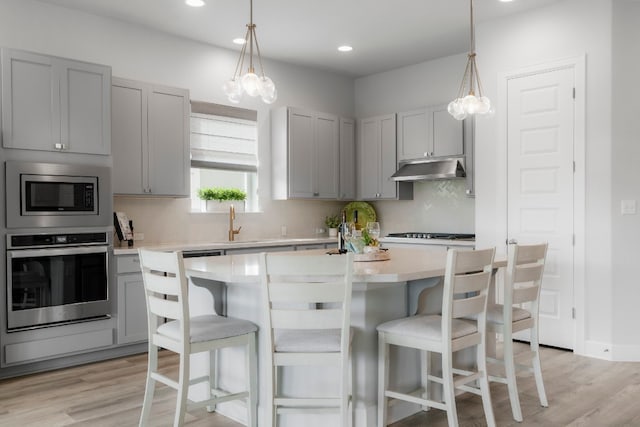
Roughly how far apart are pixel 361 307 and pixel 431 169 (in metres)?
3.22

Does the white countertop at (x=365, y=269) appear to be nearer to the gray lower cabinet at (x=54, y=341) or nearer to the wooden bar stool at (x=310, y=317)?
the wooden bar stool at (x=310, y=317)

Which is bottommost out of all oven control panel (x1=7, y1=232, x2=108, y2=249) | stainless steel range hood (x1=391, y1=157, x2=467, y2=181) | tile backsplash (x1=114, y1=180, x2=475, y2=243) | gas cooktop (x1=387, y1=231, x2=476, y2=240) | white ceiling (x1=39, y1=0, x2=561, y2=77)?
gas cooktop (x1=387, y1=231, x2=476, y2=240)

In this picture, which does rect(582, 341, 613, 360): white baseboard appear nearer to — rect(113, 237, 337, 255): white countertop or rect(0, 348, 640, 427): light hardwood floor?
rect(0, 348, 640, 427): light hardwood floor

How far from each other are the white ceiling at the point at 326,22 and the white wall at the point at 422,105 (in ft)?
0.89

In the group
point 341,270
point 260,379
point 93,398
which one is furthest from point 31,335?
point 341,270

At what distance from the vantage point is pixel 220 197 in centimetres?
556

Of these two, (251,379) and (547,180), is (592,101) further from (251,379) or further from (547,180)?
(251,379)

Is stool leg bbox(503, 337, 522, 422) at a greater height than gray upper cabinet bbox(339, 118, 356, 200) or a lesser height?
lesser

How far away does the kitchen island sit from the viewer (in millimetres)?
2590

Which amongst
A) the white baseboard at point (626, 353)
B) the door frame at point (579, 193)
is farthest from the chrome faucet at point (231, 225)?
the white baseboard at point (626, 353)

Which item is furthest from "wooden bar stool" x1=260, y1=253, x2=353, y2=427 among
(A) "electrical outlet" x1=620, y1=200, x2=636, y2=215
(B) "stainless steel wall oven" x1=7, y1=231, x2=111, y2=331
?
(A) "electrical outlet" x1=620, y1=200, x2=636, y2=215

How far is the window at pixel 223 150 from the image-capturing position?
544 centimetres

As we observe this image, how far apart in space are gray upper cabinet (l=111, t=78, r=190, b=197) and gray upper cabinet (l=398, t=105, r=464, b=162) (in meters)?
2.42

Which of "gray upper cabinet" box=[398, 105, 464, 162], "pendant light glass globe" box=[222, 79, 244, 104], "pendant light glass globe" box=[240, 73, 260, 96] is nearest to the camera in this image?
"pendant light glass globe" box=[240, 73, 260, 96]
